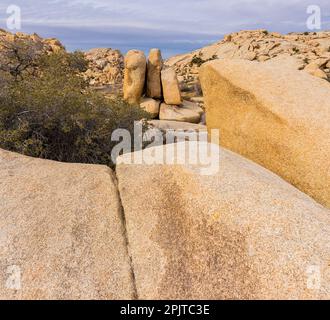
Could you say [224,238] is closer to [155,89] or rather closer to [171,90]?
[171,90]

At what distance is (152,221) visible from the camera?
174 inches

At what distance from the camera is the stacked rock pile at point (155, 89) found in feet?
84.5

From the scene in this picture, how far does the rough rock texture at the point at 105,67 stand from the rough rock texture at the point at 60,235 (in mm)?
38130

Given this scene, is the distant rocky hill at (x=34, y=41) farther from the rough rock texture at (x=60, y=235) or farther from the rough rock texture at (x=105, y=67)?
the rough rock texture at (x=60, y=235)

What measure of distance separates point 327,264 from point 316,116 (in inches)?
131

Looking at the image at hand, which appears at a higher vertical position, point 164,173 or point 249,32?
point 249,32

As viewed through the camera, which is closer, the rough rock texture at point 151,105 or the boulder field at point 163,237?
the boulder field at point 163,237

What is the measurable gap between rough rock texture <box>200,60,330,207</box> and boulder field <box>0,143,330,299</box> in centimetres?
130

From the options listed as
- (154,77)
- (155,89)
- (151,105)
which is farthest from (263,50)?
(151,105)

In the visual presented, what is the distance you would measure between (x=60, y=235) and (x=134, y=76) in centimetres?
2347

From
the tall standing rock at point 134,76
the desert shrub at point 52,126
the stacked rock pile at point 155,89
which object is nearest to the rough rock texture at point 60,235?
the desert shrub at point 52,126
